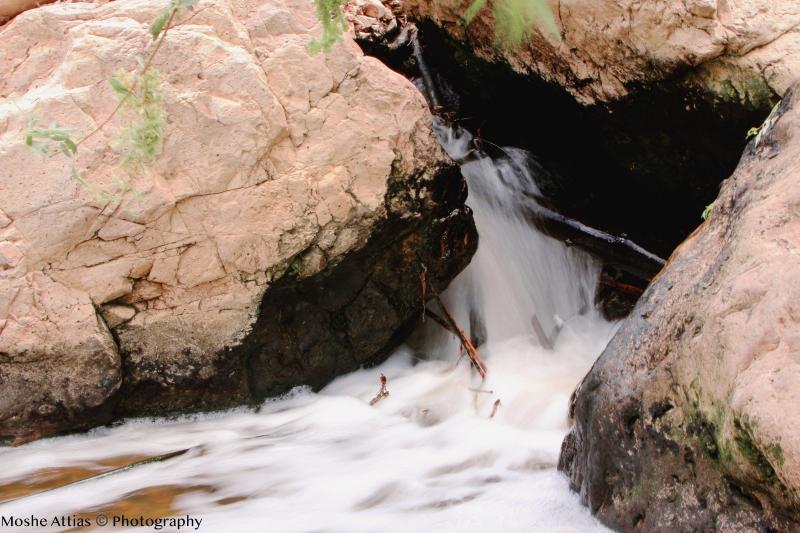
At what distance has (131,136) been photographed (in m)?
2.03

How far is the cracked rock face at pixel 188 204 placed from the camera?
3256 mm

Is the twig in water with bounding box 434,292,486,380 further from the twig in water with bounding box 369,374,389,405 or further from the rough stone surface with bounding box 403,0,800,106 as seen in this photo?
the rough stone surface with bounding box 403,0,800,106

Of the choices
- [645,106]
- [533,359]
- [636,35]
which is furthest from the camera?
[533,359]

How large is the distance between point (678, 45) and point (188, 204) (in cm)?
273

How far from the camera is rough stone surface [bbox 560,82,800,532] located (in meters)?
1.74

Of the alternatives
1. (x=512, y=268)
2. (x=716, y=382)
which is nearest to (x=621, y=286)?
(x=512, y=268)

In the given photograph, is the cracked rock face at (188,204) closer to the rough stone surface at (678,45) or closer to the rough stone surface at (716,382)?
the rough stone surface at (678,45)

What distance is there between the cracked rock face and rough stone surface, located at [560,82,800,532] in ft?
5.75

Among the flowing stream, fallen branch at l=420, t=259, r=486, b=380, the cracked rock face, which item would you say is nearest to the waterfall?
the flowing stream

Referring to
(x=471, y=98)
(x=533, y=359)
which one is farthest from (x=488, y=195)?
(x=533, y=359)

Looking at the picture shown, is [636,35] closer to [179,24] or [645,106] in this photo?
[645,106]

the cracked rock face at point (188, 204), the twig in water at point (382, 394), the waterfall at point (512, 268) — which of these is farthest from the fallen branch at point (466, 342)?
Answer: the cracked rock face at point (188, 204)

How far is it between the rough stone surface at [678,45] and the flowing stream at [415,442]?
3.93ft

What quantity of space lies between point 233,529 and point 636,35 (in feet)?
10.7
